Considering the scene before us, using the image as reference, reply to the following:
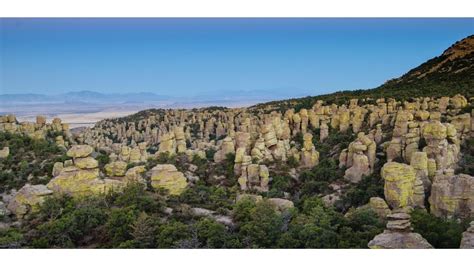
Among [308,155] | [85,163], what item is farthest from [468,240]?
[308,155]

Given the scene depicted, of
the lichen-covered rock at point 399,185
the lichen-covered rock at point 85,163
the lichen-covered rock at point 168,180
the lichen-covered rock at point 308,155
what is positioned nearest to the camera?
the lichen-covered rock at point 399,185

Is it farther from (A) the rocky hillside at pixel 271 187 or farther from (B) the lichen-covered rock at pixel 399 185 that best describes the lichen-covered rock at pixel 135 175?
(B) the lichen-covered rock at pixel 399 185

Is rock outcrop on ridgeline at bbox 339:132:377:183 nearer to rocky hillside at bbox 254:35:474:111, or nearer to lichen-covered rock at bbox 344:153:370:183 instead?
lichen-covered rock at bbox 344:153:370:183

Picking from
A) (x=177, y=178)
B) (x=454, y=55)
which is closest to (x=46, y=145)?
(x=177, y=178)

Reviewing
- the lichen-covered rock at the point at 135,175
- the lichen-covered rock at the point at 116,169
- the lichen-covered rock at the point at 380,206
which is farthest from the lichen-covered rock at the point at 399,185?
the lichen-covered rock at the point at 116,169

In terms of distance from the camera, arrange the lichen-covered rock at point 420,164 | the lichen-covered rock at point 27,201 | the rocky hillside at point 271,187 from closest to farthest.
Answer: the rocky hillside at point 271,187 → the lichen-covered rock at point 27,201 → the lichen-covered rock at point 420,164

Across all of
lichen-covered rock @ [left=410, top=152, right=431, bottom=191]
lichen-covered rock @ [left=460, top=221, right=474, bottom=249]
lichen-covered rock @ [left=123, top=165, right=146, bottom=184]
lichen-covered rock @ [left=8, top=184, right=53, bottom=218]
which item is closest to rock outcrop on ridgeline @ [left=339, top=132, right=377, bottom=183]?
lichen-covered rock @ [left=410, top=152, right=431, bottom=191]
